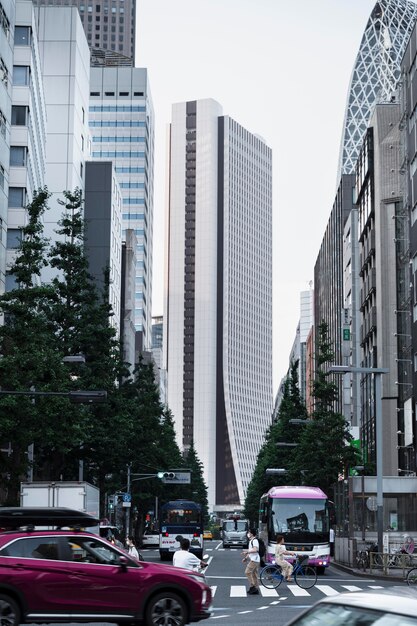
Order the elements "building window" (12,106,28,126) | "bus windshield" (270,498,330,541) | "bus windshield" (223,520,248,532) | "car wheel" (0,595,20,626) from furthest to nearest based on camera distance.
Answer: "bus windshield" (223,520,248,532) < "building window" (12,106,28,126) < "bus windshield" (270,498,330,541) < "car wheel" (0,595,20,626)

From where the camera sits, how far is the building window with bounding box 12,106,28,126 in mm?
65188

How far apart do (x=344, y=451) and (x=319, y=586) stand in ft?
123

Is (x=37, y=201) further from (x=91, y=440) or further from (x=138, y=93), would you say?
(x=138, y=93)

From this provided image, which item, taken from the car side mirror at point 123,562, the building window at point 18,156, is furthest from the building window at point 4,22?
the car side mirror at point 123,562

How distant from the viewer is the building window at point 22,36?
67.6 metres

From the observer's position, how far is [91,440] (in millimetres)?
52562

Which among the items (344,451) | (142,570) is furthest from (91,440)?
(142,570)

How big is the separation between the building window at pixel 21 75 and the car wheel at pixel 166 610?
53.1m

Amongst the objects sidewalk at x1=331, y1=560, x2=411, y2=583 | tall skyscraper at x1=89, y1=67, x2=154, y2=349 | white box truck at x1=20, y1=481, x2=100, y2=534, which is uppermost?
tall skyscraper at x1=89, y1=67, x2=154, y2=349

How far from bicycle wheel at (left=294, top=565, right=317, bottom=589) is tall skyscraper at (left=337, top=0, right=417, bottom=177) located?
134 metres

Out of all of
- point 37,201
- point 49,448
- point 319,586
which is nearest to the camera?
point 319,586

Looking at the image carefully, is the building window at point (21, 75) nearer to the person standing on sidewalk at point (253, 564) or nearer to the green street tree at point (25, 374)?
the green street tree at point (25, 374)

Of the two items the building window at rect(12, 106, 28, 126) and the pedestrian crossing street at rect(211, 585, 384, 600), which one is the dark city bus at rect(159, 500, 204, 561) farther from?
the pedestrian crossing street at rect(211, 585, 384, 600)

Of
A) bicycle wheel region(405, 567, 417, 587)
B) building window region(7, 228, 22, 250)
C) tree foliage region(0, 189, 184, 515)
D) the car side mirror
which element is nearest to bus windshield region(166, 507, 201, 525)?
tree foliage region(0, 189, 184, 515)
